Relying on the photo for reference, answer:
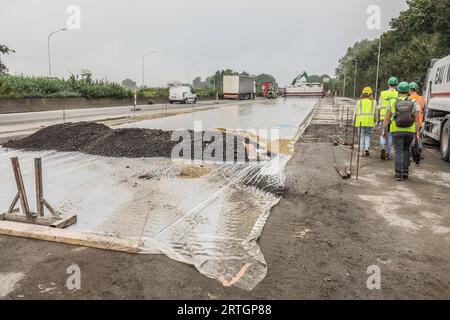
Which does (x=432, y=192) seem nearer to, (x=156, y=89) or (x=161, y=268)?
(x=161, y=268)

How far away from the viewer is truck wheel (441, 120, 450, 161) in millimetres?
10133

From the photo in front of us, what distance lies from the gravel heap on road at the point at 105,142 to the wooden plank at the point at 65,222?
448 centimetres

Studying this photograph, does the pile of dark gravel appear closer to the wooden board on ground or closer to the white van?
the wooden board on ground

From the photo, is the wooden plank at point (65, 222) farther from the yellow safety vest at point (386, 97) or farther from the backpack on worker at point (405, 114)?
the yellow safety vest at point (386, 97)

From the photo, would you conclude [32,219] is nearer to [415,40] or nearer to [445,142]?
[445,142]

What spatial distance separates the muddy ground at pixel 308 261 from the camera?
3439 millimetres

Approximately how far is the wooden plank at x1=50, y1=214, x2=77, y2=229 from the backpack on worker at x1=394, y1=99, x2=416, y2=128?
247 inches

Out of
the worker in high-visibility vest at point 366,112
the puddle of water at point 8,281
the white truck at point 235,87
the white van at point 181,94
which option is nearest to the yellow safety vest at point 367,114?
the worker in high-visibility vest at point 366,112

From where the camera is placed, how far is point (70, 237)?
173 inches

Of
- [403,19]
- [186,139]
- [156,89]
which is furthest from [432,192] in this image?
[403,19]

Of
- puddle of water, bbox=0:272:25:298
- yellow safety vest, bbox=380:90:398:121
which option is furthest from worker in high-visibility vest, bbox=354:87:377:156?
puddle of water, bbox=0:272:25:298

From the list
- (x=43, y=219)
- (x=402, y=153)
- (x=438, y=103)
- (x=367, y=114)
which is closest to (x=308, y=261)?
(x=43, y=219)

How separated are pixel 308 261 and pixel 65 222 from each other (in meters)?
2.90
